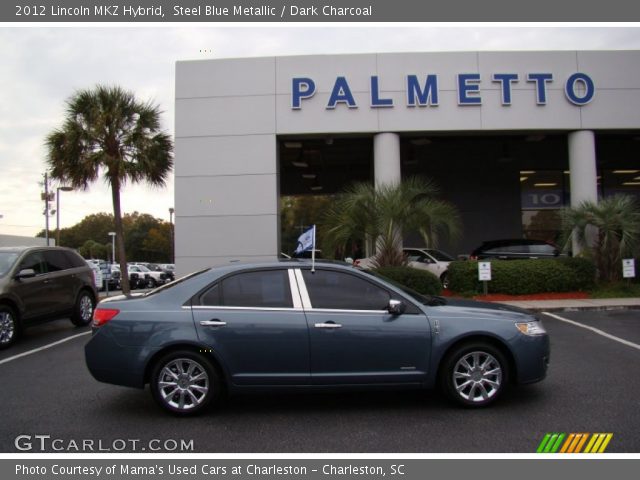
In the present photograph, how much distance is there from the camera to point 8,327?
29.2ft

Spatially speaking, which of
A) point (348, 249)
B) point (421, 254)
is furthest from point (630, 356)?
point (421, 254)

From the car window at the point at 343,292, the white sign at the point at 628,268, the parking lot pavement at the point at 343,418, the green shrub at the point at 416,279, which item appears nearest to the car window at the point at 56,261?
the parking lot pavement at the point at 343,418

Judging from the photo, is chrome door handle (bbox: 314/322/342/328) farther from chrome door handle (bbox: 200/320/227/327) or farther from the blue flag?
the blue flag

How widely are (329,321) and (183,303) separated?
1.43 m

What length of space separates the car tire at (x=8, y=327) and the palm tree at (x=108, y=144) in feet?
26.2

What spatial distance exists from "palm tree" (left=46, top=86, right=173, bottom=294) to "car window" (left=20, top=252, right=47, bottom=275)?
260 inches

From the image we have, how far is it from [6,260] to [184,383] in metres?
6.45

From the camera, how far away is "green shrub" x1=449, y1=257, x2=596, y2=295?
14453mm

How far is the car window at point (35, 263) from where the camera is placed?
9677 mm

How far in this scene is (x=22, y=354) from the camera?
8375 mm

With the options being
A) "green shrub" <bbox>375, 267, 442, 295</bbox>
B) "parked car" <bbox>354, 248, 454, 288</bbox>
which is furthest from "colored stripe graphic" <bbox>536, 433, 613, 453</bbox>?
"parked car" <bbox>354, 248, 454, 288</bbox>

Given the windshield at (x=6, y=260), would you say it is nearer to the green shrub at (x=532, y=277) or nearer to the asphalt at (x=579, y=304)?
the asphalt at (x=579, y=304)

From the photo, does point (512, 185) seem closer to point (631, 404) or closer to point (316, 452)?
point (631, 404)

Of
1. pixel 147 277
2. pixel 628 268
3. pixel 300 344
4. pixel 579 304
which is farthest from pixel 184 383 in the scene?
pixel 147 277
